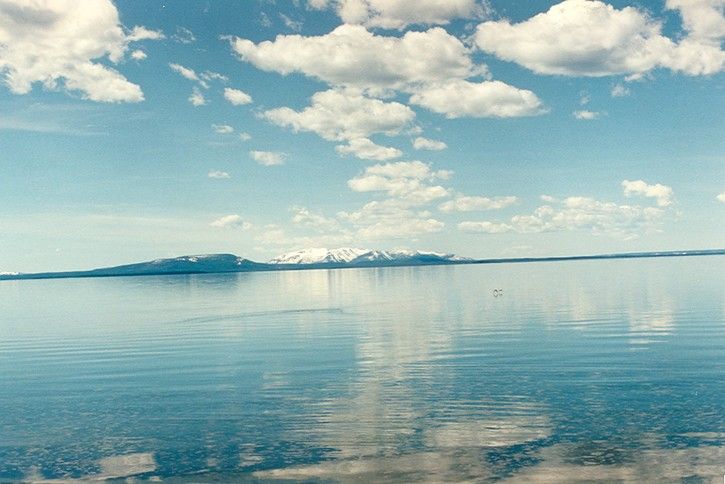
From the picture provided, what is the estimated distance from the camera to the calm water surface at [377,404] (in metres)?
26.9

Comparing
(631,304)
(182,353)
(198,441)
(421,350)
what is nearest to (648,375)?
(421,350)

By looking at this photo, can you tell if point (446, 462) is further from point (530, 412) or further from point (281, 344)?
point (281, 344)

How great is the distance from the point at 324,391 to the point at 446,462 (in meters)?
15.6

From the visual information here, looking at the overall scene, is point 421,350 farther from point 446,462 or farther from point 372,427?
point 446,462

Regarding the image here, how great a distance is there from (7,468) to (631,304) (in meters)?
91.5

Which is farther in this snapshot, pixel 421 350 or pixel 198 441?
pixel 421 350

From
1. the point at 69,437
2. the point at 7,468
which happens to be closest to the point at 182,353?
the point at 69,437

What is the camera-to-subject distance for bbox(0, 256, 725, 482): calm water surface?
26938mm

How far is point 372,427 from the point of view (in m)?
32.0

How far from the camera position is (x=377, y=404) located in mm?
36938

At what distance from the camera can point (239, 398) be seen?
132 feet

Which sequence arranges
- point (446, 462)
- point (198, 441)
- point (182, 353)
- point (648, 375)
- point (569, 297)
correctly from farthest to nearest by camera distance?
point (569, 297) < point (182, 353) < point (648, 375) < point (198, 441) < point (446, 462)

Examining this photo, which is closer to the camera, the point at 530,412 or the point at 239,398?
the point at 530,412

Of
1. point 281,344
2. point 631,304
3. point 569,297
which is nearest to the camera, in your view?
point 281,344
